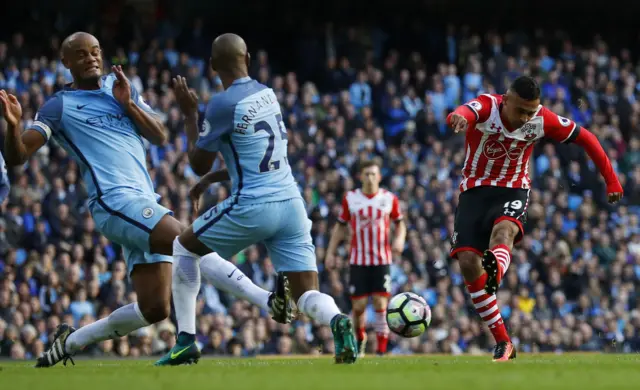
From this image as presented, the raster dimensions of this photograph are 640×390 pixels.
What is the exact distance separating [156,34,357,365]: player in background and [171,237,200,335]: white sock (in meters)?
0.01

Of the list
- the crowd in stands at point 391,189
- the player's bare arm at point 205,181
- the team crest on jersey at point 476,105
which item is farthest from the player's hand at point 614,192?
the crowd in stands at point 391,189

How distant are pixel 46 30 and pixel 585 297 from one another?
1070 centimetres

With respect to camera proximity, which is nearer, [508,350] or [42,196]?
[508,350]

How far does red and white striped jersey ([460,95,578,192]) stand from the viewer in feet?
33.2

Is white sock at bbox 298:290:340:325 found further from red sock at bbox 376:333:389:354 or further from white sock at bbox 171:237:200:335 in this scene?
red sock at bbox 376:333:389:354

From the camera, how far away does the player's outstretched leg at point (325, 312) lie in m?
7.80

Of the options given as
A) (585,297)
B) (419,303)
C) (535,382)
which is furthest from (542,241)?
(535,382)

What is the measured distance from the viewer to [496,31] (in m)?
26.9

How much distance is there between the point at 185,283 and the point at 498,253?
2.69m

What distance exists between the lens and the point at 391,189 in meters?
20.8

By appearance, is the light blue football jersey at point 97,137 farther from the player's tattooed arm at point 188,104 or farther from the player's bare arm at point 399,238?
the player's bare arm at point 399,238

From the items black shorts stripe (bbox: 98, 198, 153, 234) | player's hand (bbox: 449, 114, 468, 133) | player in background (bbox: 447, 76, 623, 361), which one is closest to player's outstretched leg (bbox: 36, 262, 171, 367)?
black shorts stripe (bbox: 98, 198, 153, 234)

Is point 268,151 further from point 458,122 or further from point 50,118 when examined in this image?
point 50,118

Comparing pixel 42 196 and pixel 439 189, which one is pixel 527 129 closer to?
pixel 42 196
